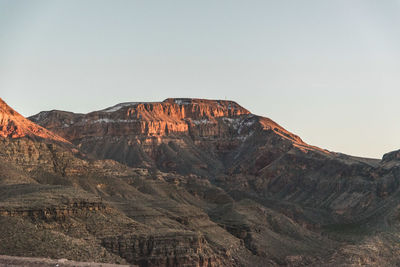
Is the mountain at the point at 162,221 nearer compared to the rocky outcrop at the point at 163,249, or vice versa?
the mountain at the point at 162,221

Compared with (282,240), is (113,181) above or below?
above

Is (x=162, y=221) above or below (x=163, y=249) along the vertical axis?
above

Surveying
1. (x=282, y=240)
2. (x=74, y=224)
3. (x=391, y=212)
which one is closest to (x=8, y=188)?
(x=74, y=224)

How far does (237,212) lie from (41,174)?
1787 inches

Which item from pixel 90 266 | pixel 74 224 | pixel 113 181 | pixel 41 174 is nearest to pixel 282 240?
pixel 113 181

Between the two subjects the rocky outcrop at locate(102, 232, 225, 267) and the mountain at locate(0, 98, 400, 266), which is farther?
the rocky outcrop at locate(102, 232, 225, 267)

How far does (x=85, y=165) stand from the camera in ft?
466

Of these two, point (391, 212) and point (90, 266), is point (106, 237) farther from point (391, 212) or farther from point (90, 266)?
point (391, 212)

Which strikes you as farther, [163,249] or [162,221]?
[162,221]

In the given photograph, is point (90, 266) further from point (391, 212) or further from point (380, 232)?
point (391, 212)

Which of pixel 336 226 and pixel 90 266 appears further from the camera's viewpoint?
pixel 336 226

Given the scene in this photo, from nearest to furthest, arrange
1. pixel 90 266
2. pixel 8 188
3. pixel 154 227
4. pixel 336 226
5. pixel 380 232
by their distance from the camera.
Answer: pixel 90 266
pixel 8 188
pixel 154 227
pixel 380 232
pixel 336 226

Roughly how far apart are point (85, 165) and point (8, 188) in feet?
163

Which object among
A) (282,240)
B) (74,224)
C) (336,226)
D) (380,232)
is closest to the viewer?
(74,224)
